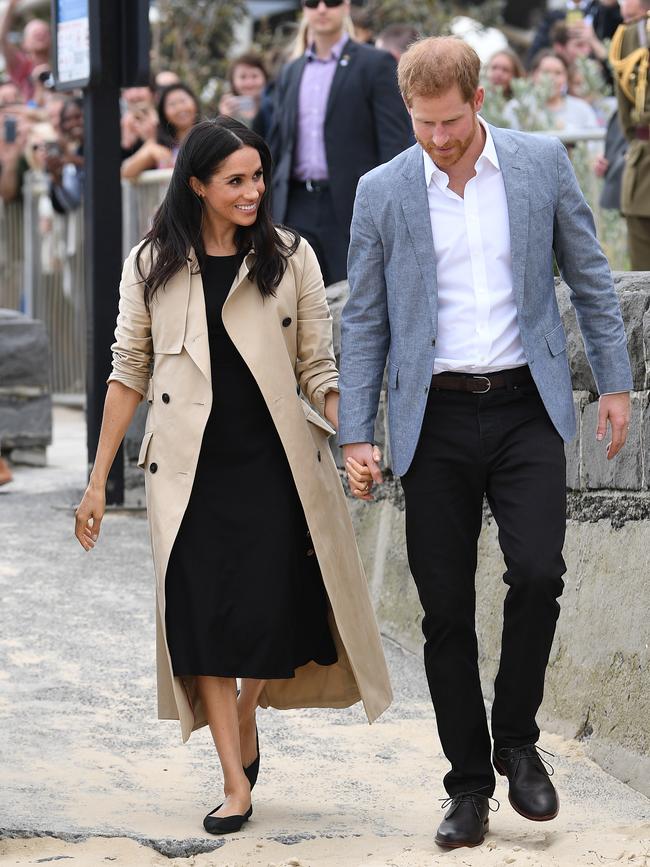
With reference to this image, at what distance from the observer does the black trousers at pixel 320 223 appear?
765 cm

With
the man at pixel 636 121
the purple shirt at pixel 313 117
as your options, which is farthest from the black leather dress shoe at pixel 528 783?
the purple shirt at pixel 313 117

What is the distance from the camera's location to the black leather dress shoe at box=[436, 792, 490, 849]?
4.24 metres

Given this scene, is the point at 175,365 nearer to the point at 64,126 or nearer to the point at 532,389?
the point at 532,389

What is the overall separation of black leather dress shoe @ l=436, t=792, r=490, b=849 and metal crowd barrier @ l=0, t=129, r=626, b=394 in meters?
7.52

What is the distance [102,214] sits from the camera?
8281mm

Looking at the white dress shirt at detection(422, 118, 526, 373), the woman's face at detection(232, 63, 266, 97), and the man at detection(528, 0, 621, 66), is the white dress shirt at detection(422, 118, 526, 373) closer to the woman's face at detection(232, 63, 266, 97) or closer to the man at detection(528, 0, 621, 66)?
the man at detection(528, 0, 621, 66)

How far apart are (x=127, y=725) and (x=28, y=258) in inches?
330

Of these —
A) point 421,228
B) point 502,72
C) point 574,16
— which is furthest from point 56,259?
point 421,228

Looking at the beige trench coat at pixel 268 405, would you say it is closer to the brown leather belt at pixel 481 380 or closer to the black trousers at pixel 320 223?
the brown leather belt at pixel 481 380

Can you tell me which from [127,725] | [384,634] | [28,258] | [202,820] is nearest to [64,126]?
[28,258]

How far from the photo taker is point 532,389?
4199mm

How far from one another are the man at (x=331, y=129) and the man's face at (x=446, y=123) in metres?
3.48

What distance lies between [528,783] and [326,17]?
4.37 m

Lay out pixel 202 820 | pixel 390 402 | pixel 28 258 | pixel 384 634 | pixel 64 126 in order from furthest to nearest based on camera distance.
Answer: pixel 28 258, pixel 64 126, pixel 384 634, pixel 202 820, pixel 390 402
